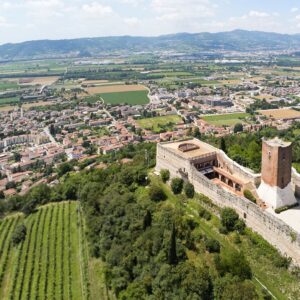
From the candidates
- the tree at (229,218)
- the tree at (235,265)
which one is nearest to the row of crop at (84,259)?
the tree at (235,265)

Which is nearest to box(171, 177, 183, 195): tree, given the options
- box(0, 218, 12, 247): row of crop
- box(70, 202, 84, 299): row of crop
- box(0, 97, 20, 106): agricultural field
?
box(70, 202, 84, 299): row of crop

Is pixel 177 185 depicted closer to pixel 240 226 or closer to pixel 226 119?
→ pixel 240 226

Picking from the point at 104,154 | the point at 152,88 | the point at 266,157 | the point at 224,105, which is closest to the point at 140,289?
the point at 266,157

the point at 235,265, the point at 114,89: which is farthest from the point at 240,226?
the point at 114,89

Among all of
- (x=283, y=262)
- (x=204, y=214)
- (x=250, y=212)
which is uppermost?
(x=250, y=212)

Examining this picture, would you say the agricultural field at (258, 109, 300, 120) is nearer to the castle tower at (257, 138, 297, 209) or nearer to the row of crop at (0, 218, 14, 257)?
the castle tower at (257, 138, 297, 209)
